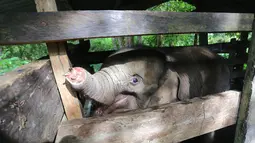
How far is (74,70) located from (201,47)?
2571 mm

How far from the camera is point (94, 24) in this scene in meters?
1.01

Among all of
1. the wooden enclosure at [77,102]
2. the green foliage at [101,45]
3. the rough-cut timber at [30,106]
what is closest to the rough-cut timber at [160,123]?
the wooden enclosure at [77,102]

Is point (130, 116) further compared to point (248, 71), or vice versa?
point (248, 71)

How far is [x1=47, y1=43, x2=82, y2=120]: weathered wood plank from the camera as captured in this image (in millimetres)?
1140

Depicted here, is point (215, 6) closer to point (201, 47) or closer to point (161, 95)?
point (201, 47)

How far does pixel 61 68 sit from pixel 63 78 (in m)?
0.07

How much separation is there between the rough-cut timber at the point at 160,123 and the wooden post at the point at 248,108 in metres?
0.06

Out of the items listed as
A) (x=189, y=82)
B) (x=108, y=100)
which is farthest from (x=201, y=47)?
(x=108, y=100)

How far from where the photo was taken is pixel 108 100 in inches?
70.0

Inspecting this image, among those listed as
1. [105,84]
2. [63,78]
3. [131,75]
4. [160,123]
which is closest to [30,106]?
[63,78]

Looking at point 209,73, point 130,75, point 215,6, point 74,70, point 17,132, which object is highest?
point 215,6

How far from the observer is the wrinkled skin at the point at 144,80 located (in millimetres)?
1810

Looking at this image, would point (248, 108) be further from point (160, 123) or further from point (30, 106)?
point (30, 106)

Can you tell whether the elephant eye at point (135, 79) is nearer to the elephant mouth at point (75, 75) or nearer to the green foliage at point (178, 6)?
the elephant mouth at point (75, 75)
